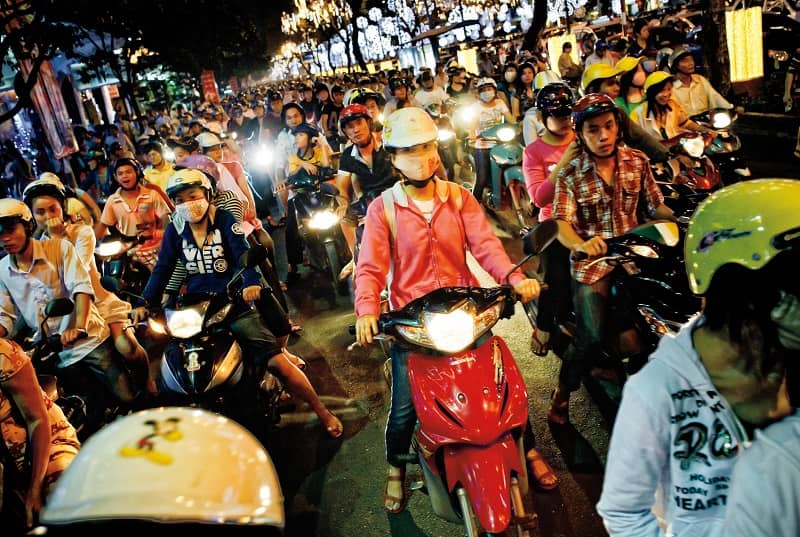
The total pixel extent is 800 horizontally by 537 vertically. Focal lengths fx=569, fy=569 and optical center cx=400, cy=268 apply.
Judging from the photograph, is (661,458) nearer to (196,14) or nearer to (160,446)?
(160,446)

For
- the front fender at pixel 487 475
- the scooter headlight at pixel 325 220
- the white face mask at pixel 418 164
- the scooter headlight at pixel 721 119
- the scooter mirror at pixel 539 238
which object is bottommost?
the front fender at pixel 487 475

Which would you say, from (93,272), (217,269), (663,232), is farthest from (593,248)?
(93,272)

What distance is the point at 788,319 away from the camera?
132 cm

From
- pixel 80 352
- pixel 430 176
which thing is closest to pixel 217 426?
pixel 430 176

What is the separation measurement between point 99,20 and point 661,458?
23860mm

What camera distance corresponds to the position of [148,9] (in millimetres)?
28359

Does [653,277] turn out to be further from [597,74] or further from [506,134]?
[506,134]

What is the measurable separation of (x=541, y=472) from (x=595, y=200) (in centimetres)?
179

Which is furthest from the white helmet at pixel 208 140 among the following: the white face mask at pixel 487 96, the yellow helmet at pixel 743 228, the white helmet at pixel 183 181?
the yellow helmet at pixel 743 228

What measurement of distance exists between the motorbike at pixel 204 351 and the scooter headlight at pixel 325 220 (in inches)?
121

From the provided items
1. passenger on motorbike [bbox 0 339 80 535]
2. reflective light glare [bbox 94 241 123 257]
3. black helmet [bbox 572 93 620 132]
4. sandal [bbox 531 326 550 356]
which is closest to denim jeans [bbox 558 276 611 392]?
sandal [bbox 531 326 550 356]

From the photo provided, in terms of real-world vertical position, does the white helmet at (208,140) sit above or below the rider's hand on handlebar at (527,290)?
above

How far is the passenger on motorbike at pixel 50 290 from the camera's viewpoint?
3.94 metres

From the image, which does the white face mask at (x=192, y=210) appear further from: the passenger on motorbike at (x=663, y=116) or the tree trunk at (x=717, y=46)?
the tree trunk at (x=717, y=46)
